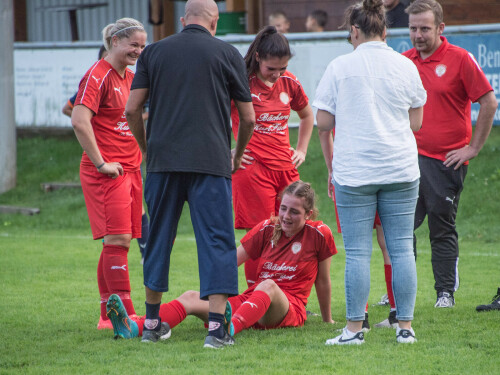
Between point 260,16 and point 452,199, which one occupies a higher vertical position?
point 260,16

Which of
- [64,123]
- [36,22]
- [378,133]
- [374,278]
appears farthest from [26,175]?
[378,133]

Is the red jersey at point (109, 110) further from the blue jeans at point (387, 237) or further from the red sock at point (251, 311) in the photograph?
the blue jeans at point (387, 237)

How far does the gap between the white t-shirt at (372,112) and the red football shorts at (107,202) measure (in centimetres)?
167

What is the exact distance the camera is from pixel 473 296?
257 inches

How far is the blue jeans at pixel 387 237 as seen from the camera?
454 cm

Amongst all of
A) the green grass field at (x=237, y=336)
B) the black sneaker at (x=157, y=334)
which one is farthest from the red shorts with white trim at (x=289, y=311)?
the black sneaker at (x=157, y=334)

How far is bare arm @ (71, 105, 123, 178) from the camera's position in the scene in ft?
17.4

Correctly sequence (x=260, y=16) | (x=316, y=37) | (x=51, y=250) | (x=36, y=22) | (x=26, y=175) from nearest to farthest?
1. (x=51, y=250)
2. (x=316, y=37)
3. (x=26, y=175)
4. (x=260, y=16)
5. (x=36, y=22)

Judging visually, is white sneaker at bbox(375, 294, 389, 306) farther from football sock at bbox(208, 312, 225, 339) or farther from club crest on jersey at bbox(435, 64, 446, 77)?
football sock at bbox(208, 312, 225, 339)

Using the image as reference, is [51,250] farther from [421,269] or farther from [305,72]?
[305,72]

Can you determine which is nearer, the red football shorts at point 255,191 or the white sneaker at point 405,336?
the white sneaker at point 405,336

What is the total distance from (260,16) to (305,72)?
3.81m

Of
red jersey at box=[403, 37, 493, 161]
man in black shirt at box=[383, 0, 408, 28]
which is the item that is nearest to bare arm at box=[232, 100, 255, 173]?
red jersey at box=[403, 37, 493, 161]

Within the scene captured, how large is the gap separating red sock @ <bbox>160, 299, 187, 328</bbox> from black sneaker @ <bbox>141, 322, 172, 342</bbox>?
52 millimetres
